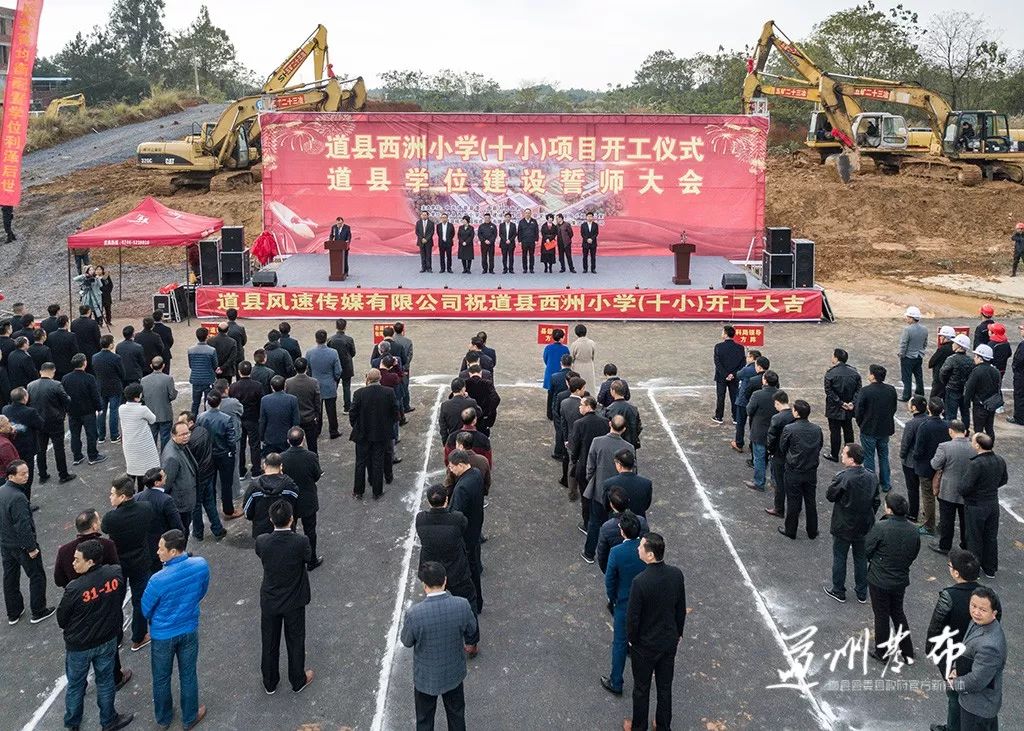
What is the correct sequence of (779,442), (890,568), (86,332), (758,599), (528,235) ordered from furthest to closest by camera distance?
1. (528,235)
2. (86,332)
3. (779,442)
4. (758,599)
5. (890,568)

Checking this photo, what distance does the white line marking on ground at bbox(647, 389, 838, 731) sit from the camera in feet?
22.6

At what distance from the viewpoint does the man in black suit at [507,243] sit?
2342 cm

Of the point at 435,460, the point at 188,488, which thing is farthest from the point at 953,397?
the point at 188,488

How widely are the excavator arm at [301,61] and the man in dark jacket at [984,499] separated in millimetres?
28157

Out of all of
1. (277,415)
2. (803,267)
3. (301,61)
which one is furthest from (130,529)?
(301,61)

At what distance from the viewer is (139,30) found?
7562cm

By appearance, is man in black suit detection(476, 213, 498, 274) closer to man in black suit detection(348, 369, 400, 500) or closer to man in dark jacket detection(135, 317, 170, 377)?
man in dark jacket detection(135, 317, 170, 377)

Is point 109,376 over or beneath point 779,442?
over

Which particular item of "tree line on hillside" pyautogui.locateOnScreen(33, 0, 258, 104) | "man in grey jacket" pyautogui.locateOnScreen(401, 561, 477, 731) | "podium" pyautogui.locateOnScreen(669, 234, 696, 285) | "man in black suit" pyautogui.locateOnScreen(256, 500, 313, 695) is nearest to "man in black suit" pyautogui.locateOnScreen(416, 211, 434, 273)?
"podium" pyautogui.locateOnScreen(669, 234, 696, 285)

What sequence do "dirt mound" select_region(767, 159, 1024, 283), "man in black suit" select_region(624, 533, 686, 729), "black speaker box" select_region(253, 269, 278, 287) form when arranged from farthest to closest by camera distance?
"dirt mound" select_region(767, 159, 1024, 283)
"black speaker box" select_region(253, 269, 278, 287)
"man in black suit" select_region(624, 533, 686, 729)

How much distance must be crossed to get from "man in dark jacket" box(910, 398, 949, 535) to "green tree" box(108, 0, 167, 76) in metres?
76.5

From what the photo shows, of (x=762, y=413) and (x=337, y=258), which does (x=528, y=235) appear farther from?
(x=762, y=413)

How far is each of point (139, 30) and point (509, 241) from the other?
64745 mm

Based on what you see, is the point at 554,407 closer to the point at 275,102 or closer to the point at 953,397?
the point at 953,397
